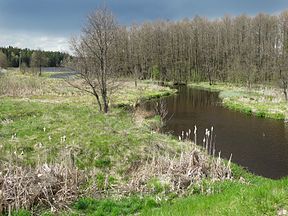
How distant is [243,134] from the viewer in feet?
90.9

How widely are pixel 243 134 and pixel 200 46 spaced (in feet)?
224

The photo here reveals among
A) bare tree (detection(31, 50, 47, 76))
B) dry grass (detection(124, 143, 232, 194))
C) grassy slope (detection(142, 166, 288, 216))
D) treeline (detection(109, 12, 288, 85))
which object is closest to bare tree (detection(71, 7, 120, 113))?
dry grass (detection(124, 143, 232, 194))

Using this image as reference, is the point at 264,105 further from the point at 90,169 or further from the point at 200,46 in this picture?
the point at 200,46

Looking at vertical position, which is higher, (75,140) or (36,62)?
(36,62)

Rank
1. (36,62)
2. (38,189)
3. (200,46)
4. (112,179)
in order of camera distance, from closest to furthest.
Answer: (38,189) → (112,179) → (200,46) → (36,62)

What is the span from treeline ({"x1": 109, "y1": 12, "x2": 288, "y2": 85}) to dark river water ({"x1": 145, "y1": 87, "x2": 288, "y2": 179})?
4178cm

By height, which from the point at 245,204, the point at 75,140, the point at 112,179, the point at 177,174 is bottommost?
the point at 112,179

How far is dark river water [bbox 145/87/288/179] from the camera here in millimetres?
19766

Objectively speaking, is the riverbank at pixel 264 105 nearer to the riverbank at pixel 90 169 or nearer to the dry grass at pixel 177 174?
the riverbank at pixel 90 169

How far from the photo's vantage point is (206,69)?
8912 centimetres

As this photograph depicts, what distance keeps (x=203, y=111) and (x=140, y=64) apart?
58767 mm

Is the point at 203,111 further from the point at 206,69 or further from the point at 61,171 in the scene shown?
the point at 206,69

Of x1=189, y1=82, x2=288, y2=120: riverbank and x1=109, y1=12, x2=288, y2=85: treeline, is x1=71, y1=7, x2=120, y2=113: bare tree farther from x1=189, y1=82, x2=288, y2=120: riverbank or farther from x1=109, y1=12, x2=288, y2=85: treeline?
x1=109, y1=12, x2=288, y2=85: treeline

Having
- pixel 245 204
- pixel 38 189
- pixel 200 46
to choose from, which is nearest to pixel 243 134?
pixel 38 189
